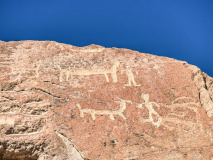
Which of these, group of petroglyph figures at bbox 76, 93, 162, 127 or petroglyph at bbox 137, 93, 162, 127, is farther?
petroglyph at bbox 137, 93, 162, 127

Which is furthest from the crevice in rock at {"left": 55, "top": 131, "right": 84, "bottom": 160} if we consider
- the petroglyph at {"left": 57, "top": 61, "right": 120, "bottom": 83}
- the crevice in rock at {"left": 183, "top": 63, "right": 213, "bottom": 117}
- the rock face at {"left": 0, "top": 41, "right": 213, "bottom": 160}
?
the crevice in rock at {"left": 183, "top": 63, "right": 213, "bottom": 117}

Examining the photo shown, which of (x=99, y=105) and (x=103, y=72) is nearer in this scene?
(x=99, y=105)

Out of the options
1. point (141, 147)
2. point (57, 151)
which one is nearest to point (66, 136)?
point (57, 151)

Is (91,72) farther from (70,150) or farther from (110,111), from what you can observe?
(70,150)

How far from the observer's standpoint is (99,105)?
8750 millimetres

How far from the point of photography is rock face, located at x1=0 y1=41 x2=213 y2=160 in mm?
7602

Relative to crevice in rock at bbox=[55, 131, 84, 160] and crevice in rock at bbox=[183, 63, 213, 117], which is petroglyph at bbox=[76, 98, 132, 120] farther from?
crevice in rock at bbox=[183, 63, 213, 117]

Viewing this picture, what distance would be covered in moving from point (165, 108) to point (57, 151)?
170 inches

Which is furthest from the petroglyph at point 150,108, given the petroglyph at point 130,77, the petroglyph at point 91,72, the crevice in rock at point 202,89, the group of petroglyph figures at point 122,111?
the crevice in rock at point 202,89

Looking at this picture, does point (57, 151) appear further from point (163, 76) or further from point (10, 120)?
point (163, 76)

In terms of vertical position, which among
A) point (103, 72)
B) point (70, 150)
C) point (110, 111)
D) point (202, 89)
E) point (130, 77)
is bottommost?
point (70, 150)

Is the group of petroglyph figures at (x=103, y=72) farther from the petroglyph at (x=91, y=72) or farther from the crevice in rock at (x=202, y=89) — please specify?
the crevice in rock at (x=202, y=89)

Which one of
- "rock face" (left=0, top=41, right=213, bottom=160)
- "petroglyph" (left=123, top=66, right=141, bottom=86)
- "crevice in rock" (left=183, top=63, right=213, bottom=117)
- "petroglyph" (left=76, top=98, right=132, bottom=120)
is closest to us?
"rock face" (left=0, top=41, right=213, bottom=160)

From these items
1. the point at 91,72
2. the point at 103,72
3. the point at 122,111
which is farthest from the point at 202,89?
the point at 91,72
